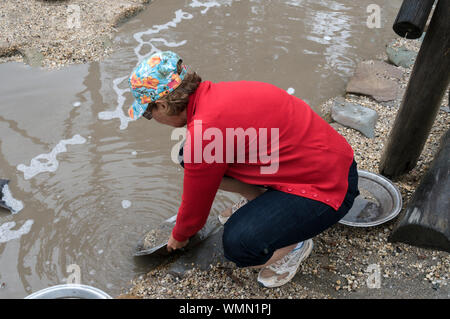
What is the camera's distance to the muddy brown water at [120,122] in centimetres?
266

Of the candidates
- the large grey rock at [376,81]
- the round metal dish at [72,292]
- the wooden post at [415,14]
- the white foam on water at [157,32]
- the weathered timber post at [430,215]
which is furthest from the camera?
the white foam on water at [157,32]

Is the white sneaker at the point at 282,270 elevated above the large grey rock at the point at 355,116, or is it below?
below

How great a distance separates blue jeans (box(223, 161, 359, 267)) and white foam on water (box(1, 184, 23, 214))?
185cm

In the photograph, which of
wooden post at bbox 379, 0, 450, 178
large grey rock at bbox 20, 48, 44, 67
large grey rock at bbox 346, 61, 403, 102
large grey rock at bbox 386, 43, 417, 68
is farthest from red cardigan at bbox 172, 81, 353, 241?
large grey rock at bbox 20, 48, 44, 67

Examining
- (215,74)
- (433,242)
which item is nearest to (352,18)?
(215,74)

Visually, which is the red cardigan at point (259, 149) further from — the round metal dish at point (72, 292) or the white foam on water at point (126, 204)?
the white foam on water at point (126, 204)

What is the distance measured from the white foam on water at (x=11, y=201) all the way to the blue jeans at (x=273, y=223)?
1.85 metres

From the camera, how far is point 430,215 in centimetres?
204

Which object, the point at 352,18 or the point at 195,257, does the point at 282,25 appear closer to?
the point at 352,18

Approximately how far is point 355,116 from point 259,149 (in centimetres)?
222

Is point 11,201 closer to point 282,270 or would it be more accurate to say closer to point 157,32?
point 282,270

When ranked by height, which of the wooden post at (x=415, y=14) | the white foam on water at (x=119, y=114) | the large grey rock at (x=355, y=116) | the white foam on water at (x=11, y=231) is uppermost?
the wooden post at (x=415, y=14)

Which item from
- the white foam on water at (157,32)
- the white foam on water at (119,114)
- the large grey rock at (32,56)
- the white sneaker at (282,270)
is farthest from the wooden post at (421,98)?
the large grey rock at (32,56)

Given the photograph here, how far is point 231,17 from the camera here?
564cm
